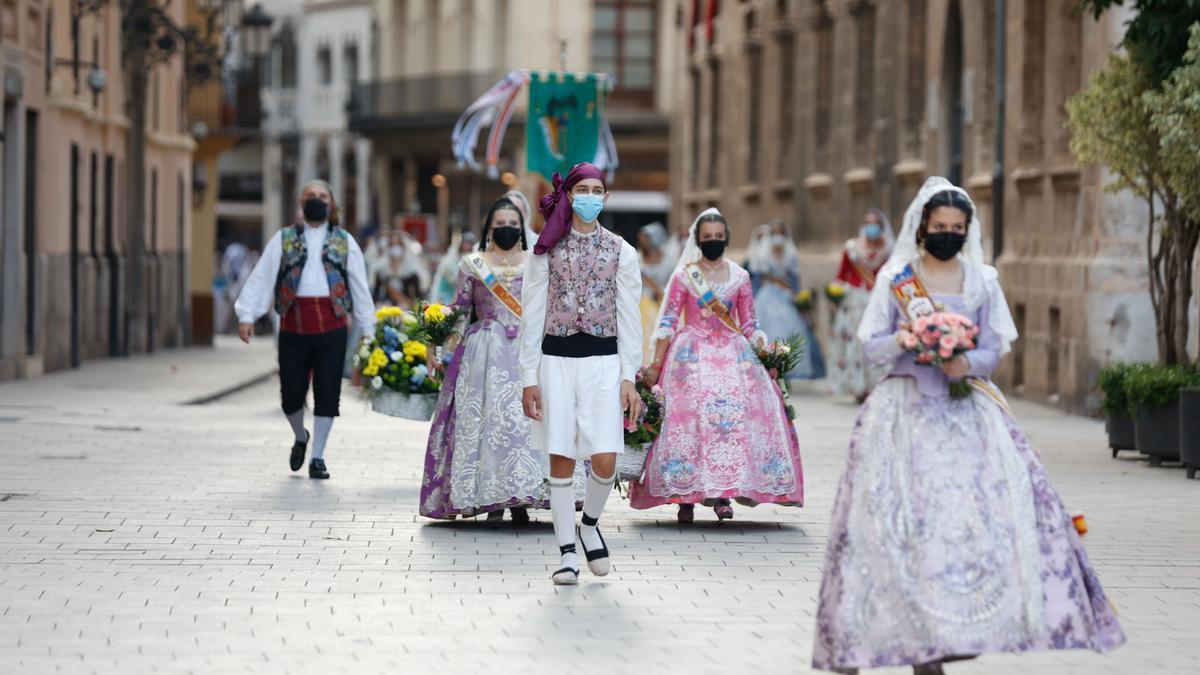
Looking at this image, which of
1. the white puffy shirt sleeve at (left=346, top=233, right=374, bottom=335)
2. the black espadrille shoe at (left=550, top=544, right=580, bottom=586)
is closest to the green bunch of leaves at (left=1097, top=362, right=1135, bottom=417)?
the white puffy shirt sleeve at (left=346, top=233, right=374, bottom=335)

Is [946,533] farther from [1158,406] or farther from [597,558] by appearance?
[1158,406]

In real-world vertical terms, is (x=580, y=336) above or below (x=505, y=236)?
below

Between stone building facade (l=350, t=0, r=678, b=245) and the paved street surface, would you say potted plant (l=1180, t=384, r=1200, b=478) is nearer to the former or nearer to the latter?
the paved street surface

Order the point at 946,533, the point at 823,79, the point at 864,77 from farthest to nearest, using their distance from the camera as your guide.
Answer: the point at 823,79 < the point at 864,77 < the point at 946,533

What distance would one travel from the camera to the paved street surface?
8.05 meters

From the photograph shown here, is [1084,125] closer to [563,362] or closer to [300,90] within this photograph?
[563,362]

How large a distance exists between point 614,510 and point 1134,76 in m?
6.00

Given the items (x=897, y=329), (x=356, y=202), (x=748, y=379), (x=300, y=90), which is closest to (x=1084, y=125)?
(x=748, y=379)

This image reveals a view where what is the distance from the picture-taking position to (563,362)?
9.96 meters

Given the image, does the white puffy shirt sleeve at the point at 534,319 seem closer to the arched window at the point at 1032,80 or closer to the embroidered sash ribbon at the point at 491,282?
the embroidered sash ribbon at the point at 491,282

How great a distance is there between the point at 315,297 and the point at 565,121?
11.3 metres

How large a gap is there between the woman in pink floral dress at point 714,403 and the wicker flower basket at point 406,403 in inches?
112

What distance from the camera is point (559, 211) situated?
997 centimetres

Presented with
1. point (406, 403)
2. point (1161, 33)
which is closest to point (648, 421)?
point (406, 403)
